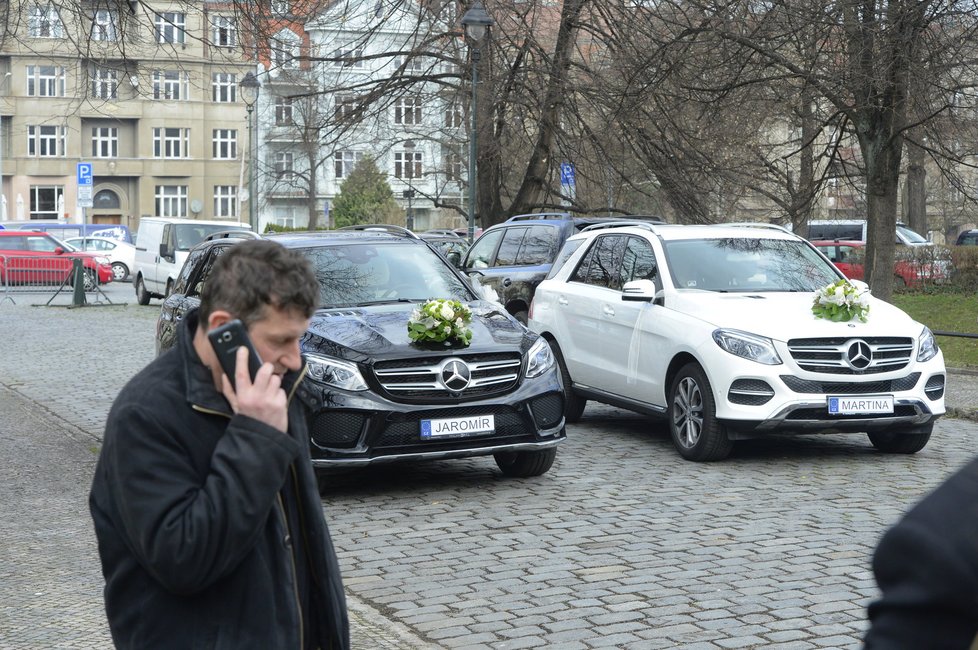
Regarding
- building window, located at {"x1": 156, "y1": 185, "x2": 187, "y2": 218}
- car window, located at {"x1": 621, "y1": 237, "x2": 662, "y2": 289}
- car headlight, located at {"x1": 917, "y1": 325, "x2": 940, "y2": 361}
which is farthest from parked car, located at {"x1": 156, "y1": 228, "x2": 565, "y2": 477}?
building window, located at {"x1": 156, "y1": 185, "x2": 187, "y2": 218}

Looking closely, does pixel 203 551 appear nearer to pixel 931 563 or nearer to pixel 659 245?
pixel 931 563

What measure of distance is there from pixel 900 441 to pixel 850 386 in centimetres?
107

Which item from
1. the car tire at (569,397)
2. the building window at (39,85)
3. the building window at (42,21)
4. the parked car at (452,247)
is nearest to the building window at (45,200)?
the building window at (39,85)

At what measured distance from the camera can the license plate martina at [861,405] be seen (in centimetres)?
1002

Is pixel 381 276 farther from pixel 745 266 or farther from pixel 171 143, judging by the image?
pixel 171 143

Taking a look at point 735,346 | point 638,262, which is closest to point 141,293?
point 638,262

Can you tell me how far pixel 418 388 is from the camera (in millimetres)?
8883

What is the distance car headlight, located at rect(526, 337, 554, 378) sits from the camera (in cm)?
934

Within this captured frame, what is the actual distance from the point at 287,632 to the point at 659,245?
30.1ft

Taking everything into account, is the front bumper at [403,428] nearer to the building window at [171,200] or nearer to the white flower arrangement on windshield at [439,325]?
the white flower arrangement on windshield at [439,325]

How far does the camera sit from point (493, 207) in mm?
27062

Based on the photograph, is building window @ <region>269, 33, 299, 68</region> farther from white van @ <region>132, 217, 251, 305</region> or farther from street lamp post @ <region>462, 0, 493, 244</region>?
white van @ <region>132, 217, 251, 305</region>

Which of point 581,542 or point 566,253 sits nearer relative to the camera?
point 581,542

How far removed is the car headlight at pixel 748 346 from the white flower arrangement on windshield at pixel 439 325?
7.06 ft
